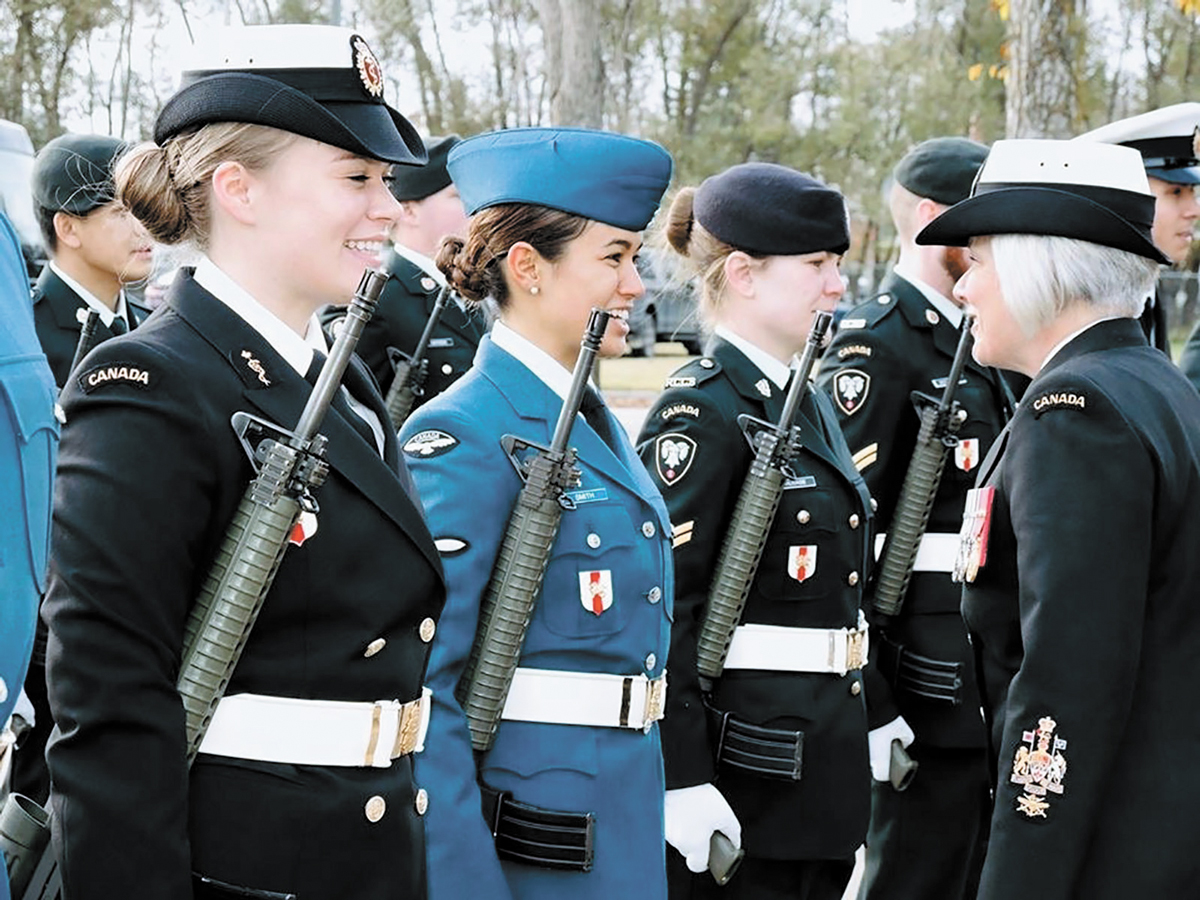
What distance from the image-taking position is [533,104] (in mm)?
35688

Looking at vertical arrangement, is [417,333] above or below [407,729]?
below

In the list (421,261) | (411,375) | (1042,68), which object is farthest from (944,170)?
(1042,68)

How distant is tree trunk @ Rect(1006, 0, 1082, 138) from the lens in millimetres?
8922

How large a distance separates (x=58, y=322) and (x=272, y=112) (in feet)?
9.99

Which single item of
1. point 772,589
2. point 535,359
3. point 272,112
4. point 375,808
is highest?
point 272,112

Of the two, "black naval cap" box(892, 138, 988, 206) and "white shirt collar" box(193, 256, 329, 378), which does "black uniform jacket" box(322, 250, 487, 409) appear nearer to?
"black naval cap" box(892, 138, 988, 206)

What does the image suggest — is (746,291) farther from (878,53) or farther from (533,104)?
(878,53)

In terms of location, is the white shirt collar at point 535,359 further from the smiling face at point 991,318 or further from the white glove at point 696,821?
the white glove at point 696,821

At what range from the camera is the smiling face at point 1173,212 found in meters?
4.90

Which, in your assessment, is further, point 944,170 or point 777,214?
point 944,170

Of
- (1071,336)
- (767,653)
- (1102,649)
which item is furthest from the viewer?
(767,653)

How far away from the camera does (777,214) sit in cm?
404

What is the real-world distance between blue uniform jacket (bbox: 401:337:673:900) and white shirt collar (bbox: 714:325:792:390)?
90 cm

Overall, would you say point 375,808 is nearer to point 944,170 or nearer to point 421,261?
point 944,170
